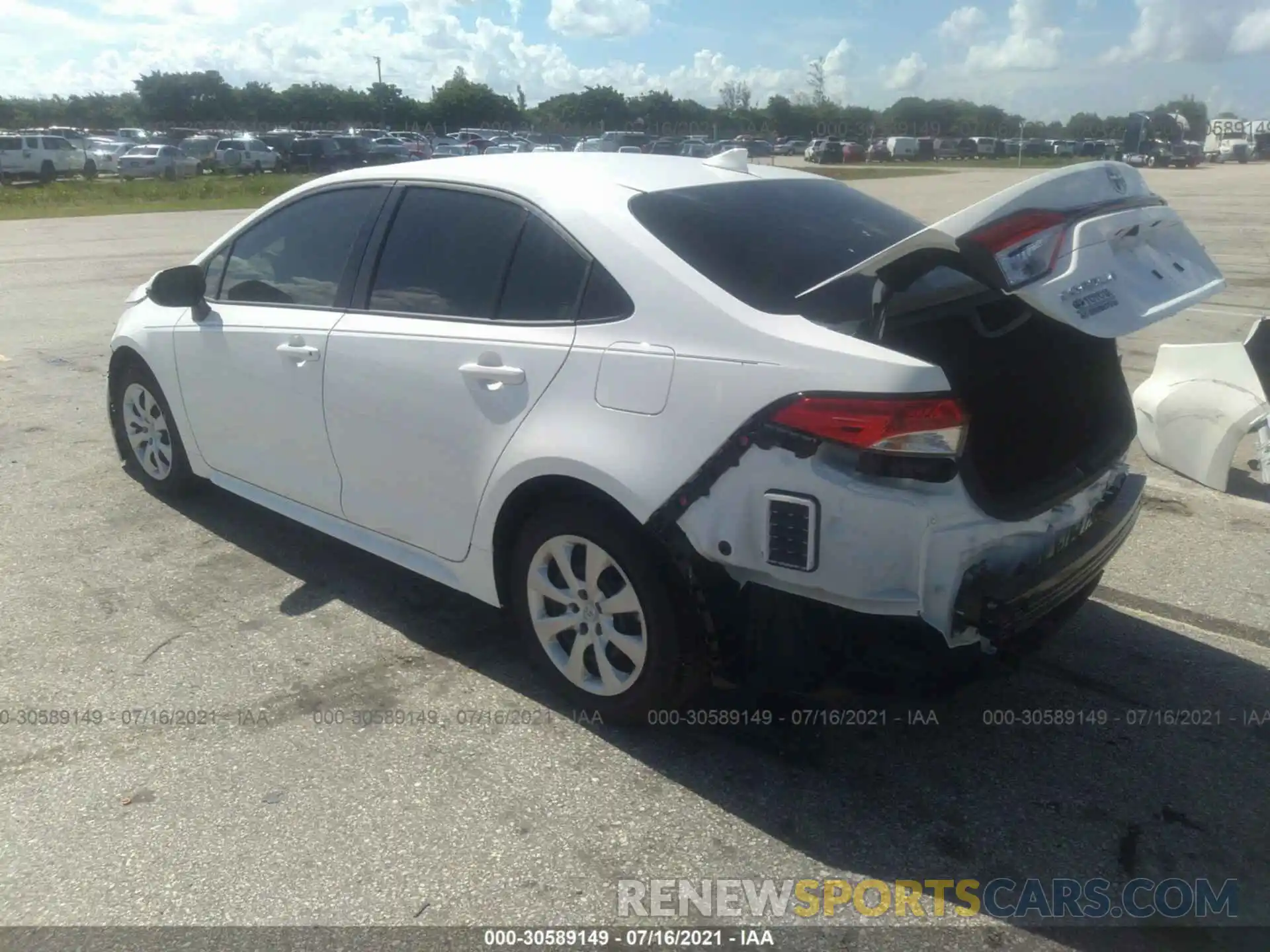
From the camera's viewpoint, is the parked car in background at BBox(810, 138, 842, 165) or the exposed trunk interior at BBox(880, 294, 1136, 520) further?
the parked car in background at BBox(810, 138, 842, 165)

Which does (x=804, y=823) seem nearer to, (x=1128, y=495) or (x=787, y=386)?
(x=787, y=386)

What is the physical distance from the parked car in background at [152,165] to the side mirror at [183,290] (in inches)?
1514

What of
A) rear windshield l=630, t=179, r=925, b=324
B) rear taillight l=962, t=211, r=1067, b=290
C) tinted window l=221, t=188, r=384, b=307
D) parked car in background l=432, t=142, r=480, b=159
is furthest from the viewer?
parked car in background l=432, t=142, r=480, b=159

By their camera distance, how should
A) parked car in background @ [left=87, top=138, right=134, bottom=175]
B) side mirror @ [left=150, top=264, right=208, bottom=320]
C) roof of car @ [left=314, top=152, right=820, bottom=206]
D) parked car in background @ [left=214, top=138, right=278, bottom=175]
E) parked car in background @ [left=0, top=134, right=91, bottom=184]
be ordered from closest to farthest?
roof of car @ [left=314, top=152, right=820, bottom=206] < side mirror @ [left=150, top=264, right=208, bottom=320] < parked car in background @ [left=0, top=134, right=91, bottom=184] < parked car in background @ [left=214, top=138, right=278, bottom=175] < parked car in background @ [left=87, top=138, right=134, bottom=175]

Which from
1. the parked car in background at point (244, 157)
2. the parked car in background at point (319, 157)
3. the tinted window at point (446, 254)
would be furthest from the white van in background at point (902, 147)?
the tinted window at point (446, 254)

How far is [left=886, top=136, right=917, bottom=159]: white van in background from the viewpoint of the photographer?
69.3 m

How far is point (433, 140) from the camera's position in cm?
5541

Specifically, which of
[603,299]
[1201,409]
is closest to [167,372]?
[603,299]

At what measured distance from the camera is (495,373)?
3414 millimetres

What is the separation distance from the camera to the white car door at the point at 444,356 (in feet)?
11.2

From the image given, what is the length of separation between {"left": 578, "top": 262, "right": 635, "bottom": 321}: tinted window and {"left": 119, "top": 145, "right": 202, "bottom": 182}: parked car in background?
133ft

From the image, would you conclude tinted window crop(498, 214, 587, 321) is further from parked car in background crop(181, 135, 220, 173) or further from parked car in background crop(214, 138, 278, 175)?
parked car in background crop(214, 138, 278, 175)

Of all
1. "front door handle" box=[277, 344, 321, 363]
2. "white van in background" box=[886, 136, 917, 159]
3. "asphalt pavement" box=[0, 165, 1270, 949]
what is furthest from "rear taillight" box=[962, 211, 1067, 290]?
"white van in background" box=[886, 136, 917, 159]

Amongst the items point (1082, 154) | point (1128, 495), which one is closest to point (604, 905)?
point (1128, 495)
